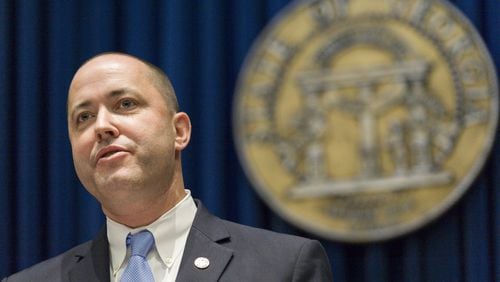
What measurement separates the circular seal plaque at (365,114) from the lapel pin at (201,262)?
0.85m

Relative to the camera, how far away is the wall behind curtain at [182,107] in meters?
2.88

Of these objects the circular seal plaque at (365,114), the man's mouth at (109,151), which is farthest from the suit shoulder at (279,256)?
the circular seal plaque at (365,114)

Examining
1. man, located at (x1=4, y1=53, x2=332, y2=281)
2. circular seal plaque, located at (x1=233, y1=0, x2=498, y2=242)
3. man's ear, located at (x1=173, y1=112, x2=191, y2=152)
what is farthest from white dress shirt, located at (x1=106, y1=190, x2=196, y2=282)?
circular seal plaque, located at (x1=233, y1=0, x2=498, y2=242)

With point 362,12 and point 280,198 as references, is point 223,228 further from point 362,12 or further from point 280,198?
point 362,12

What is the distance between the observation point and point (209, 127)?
306 cm

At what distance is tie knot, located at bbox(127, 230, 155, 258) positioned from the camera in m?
2.09

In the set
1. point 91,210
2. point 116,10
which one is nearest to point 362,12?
point 116,10

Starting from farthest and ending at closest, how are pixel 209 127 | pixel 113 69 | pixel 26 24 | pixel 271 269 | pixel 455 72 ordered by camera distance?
pixel 26 24 < pixel 209 127 < pixel 455 72 < pixel 113 69 < pixel 271 269

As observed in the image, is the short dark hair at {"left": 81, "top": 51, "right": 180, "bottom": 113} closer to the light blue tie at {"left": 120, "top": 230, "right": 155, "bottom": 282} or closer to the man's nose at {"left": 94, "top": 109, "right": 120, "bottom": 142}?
the man's nose at {"left": 94, "top": 109, "right": 120, "bottom": 142}

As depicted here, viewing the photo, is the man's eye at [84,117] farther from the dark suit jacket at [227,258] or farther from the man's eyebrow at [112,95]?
the dark suit jacket at [227,258]

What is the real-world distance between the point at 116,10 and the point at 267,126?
59cm

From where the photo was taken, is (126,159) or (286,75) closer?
(126,159)

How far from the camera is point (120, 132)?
6.89 feet

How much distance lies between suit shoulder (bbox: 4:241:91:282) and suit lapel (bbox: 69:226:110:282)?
2 cm
